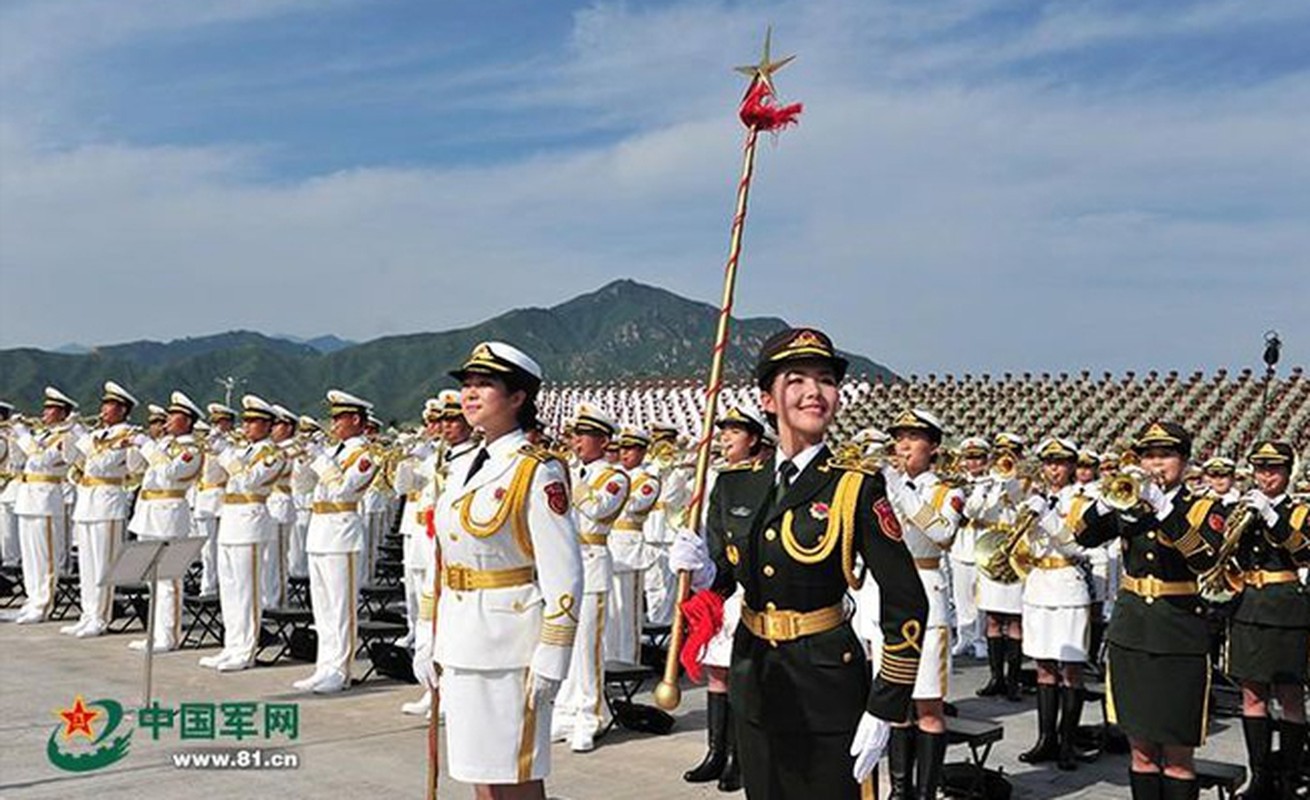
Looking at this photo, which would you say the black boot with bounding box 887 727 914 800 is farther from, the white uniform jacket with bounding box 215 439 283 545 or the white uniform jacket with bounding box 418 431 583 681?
the white uniform jacket with bounding box 215 439 283 545

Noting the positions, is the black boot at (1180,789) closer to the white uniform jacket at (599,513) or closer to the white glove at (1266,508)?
the white glove at (1266,508)

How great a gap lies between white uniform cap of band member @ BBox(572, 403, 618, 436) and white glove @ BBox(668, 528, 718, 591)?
16.6ft

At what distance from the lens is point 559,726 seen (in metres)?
8.88

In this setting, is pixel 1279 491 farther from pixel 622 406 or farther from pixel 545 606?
pixel 622 406

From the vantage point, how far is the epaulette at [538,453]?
510 cm

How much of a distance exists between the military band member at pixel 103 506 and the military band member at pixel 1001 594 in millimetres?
8817

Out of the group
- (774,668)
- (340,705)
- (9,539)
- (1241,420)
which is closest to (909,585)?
(774,668)

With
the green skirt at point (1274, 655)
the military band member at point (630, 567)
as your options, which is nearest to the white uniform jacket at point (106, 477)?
the military band member at point (630, 567)

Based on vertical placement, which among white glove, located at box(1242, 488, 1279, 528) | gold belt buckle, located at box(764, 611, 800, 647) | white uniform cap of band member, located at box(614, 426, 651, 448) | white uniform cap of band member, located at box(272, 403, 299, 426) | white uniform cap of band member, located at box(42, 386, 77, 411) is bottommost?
gold belt buckle, located at box(764, 611, 800, 647)

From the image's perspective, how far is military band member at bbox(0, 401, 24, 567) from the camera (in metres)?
15.6

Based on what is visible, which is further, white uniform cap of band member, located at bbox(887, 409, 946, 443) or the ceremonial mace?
white uniform cap of band member, located at bbox(887, 409, 946, 443)

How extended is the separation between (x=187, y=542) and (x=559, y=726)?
3.29 meters

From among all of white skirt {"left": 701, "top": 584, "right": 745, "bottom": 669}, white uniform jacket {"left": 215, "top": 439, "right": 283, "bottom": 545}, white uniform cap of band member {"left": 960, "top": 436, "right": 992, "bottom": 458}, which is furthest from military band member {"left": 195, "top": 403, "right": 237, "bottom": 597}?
white skirt {"left": 701, "top": 584, "right": 745, "bottom": 669}

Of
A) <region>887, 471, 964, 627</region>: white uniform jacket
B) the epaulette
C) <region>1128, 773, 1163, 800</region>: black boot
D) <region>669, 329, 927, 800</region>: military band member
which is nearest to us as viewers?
<region>669, 329, 927, 800</region>: military band member
